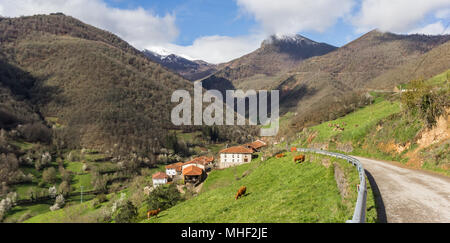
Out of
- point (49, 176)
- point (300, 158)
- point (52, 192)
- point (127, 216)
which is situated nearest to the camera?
point (300, 158)

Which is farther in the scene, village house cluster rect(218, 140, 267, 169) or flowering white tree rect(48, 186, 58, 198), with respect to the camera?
flowering white tree rect(48, 186, 58, 198)

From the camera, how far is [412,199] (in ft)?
44.9

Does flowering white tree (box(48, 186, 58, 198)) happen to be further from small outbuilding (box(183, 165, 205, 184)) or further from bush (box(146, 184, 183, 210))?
bush (box(146, 184, 183, 210))

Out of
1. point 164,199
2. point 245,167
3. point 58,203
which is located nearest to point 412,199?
point 164,199

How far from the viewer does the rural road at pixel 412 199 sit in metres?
11.1

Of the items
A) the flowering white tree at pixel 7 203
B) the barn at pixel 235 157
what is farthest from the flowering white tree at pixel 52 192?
the barn at pixel 235 157

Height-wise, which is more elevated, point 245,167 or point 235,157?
point 245,167

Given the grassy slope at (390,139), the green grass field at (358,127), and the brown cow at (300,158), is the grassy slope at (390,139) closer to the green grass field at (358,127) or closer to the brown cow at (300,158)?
the green grass field at (358,127)

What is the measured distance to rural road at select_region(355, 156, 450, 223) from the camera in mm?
11092

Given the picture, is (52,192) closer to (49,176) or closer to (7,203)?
(49,176)

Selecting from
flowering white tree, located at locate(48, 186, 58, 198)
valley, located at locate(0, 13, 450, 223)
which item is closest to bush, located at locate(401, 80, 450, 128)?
valley, located at locate(0, 13, 450, 223)

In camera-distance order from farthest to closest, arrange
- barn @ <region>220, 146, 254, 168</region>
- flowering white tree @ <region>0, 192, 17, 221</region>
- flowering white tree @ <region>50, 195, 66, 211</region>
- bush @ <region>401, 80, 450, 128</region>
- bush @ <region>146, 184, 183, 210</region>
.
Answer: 1. flowering white tree @ <region>50, 195, 66, 211</region>
2. flowering white tree @ <region>0, 192, 17, 221</region>
3. barn @ <region>220, 146, 254, 168</region>
4. bush @ <region>146, 184, 183, 210</region>
5. bush @ <region>401, 80, 450, 128</region>
